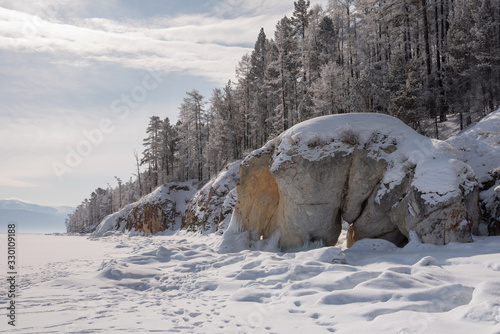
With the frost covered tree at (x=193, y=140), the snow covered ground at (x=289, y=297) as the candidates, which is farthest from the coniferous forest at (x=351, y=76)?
the snow covered ground at (x=289, y=297)

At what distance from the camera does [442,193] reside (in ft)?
31.4

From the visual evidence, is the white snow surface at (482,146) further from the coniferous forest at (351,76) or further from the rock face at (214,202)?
the rock face at (214,202)

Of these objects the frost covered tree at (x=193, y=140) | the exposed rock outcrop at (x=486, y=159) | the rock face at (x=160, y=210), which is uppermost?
the frost covered tree at (x=193, y=140)

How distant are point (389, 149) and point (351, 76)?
2312 centimetres

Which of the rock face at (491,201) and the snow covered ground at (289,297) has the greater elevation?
the rock face at (491,201)

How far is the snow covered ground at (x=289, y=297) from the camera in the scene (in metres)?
4.35

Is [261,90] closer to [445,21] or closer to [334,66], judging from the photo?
[334,66]

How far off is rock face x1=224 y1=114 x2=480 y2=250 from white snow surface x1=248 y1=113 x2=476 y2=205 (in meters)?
0.03

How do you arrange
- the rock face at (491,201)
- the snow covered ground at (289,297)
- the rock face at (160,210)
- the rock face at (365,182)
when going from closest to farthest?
the snow covered ground at (289,297) < the rock face at (365,182) < the rock face at (491,201) < the rock face at (160,210)

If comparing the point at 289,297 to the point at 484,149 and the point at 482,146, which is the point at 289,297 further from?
the point at 482,146

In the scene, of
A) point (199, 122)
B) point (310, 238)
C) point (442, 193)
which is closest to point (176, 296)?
point (310, 238)

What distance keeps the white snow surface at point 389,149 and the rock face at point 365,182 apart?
0.09ft

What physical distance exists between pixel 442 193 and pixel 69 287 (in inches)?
450

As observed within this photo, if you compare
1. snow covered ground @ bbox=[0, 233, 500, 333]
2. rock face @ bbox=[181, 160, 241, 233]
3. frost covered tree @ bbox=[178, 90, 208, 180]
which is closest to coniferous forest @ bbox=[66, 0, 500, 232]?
frost covered tree @ bbox=[178, 90, 208, 180]
